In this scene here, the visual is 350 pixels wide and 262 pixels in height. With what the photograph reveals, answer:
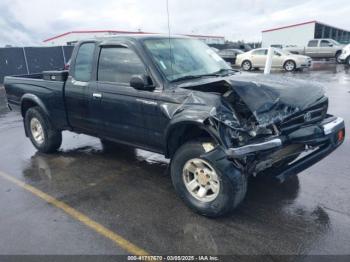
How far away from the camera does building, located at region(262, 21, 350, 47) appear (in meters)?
43.3

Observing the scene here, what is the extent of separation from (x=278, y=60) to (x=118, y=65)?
18959 millimetres

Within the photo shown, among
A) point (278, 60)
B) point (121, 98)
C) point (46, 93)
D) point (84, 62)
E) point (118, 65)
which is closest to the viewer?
point (121, 98)

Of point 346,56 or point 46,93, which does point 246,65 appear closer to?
point 346,56

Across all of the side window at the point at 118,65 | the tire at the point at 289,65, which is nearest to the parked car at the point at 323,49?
the tire at the point at 289,65

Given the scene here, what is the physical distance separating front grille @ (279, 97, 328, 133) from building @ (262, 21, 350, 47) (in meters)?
41.4

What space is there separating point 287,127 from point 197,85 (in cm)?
107

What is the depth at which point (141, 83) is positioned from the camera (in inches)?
160

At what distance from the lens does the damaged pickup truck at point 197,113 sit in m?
3.46

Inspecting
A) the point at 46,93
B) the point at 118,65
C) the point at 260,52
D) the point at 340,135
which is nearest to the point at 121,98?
the point at 118,65

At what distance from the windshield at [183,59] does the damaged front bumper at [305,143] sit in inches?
55.8

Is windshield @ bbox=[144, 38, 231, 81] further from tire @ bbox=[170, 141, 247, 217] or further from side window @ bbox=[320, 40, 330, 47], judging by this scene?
side window @ bbox=[320, 40, 330, 47]

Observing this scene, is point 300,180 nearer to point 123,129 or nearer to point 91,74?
point 123,129

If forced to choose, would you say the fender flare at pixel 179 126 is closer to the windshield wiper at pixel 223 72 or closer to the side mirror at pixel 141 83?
the side mirror at pixel 141 83

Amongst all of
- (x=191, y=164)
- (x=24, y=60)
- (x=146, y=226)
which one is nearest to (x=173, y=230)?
(x=146, y=226)
